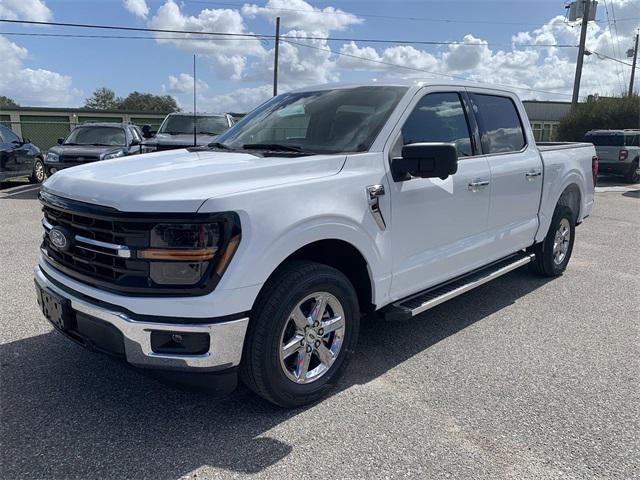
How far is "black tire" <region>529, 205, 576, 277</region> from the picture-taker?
5.62 m

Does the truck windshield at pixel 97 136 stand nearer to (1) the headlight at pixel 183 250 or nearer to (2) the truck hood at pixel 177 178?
(2) the truck hood at pixel 177 178

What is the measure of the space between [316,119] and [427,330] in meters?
1.91

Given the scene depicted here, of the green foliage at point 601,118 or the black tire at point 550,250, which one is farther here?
the green foliage at point 601,118

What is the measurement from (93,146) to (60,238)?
989 cm

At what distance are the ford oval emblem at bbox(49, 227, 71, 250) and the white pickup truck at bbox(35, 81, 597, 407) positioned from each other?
0.02 m

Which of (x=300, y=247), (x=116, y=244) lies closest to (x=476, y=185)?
(x=300, y=247)

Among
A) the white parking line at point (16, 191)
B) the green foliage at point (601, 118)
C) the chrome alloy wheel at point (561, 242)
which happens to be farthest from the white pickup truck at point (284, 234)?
the green foliage at point (601, 118)

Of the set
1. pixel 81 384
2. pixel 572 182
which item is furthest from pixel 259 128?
pixel 572 182

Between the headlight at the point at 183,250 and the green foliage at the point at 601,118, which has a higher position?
the green foliage at the point at 601,118

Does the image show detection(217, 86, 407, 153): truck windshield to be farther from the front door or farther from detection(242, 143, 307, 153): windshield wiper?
the front door

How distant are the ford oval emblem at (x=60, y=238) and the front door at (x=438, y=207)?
1.93 m

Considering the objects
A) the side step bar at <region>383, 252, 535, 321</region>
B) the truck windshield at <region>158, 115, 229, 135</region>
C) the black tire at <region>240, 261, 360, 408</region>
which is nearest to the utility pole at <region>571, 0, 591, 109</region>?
the truck windshield at <region>158, 115, 229, 135</region>

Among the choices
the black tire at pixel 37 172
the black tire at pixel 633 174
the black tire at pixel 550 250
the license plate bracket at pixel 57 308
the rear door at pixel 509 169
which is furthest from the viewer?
the black tire at pixel 633 174

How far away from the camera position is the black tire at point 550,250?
5.62m
